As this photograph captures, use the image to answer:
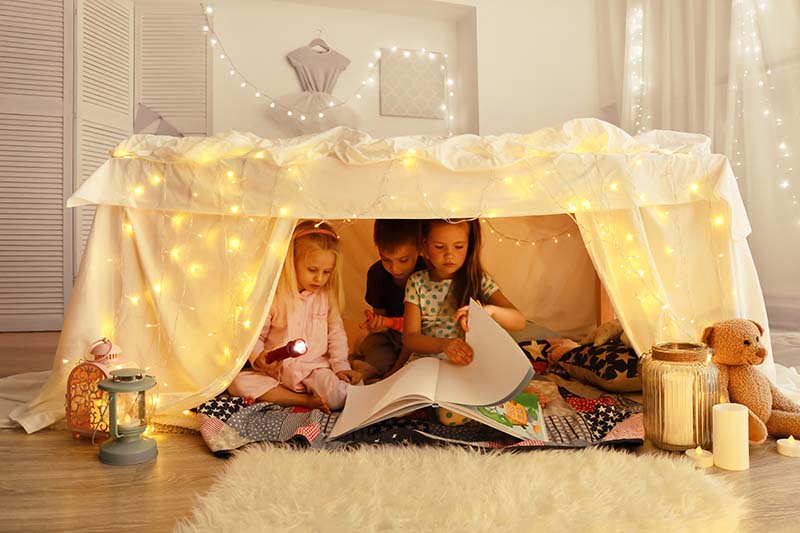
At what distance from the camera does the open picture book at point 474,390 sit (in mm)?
1254

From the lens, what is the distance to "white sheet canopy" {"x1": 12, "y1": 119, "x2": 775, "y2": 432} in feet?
4.85

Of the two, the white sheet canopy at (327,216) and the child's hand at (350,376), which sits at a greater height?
the white sheet canopy at (327,216)

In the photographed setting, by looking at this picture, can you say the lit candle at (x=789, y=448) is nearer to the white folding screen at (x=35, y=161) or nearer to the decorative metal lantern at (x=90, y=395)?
the decorative metal lantern at (x=90, y=395)

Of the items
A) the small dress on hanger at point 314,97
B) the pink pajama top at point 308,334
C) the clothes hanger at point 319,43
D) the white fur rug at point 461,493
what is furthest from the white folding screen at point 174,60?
the white fur rug at point 461,493

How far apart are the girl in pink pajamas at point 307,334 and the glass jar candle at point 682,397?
28.5 inches

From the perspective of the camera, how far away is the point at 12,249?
3395mm

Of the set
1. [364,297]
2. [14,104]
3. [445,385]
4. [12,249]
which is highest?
[14,104]

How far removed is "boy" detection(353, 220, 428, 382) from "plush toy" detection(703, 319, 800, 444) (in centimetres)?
84

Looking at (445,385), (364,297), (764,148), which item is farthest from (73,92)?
(764,148)

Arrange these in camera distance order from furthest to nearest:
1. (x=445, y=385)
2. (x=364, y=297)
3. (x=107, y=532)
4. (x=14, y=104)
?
(x=14, y=104), (x=364, y=297), (x=445, y=385), (x=107, y=532)

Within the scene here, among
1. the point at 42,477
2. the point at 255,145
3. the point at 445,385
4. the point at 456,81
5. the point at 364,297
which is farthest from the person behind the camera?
the point at 456,81

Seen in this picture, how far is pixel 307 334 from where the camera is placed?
1707 mm

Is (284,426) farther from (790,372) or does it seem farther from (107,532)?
(790,372)

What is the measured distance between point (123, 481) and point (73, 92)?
2.96 m
